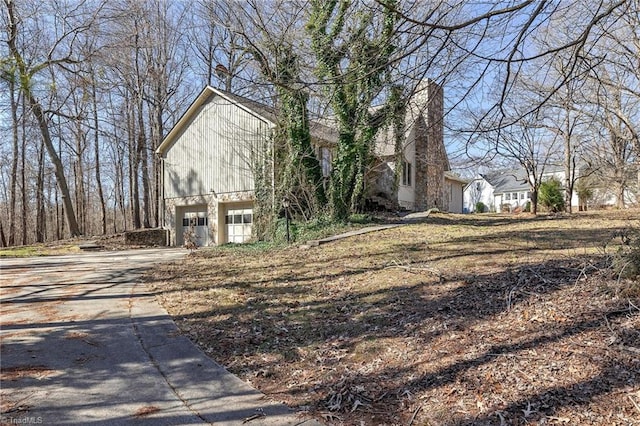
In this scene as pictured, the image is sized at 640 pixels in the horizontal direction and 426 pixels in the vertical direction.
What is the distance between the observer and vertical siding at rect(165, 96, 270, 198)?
15844 millimetres

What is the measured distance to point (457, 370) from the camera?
9.77 ft

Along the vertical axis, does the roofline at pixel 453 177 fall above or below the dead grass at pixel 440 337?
above

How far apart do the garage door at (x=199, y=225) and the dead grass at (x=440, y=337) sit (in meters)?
11.0

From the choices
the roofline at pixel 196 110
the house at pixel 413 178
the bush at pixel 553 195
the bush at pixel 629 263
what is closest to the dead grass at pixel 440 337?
the bush at pixel 629 263

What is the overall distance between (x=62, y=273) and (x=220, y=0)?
23.1 feet

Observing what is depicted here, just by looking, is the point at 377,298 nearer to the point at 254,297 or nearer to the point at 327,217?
the point at 254,297

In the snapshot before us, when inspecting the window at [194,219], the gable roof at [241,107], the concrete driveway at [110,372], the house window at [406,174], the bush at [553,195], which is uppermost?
the gable roof at [241,107]

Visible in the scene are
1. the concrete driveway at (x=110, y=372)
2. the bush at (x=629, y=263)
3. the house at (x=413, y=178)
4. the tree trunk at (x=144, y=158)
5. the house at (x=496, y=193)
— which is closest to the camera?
the concrete driveway at (x=110, y=372)

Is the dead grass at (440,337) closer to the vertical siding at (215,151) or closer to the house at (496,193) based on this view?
the vertical siding at (215,151)

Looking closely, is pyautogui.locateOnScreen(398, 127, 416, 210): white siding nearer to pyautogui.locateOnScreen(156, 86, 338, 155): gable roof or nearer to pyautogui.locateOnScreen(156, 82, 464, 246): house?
pyautogui.locateOnScreen(156, 82, 464, 246): house

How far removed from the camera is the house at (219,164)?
15.8 m

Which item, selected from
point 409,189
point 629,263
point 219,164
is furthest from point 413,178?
point 629,263

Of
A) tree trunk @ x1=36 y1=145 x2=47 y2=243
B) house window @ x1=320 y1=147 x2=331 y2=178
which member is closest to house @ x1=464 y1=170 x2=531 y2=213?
house window @ x1=320 y1=147 x2=331 y2=178

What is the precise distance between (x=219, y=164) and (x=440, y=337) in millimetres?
14817
